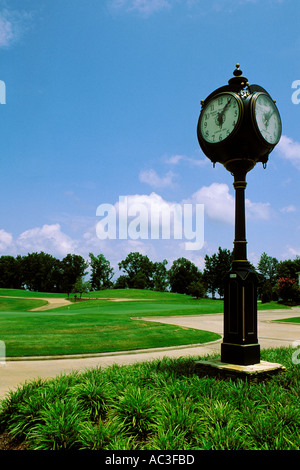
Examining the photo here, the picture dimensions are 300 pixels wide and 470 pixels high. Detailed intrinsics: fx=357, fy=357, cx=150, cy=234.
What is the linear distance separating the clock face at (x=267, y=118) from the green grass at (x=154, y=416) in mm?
4509

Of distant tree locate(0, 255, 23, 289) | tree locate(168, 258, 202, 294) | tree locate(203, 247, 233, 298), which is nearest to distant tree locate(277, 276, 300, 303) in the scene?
tree locate(203, 247, 233, 298)

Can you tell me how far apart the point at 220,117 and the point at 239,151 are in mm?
782

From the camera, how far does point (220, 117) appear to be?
23.0 feet

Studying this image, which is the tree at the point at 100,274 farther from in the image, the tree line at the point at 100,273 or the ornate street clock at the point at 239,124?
the ornate street clock at the point at 239,124

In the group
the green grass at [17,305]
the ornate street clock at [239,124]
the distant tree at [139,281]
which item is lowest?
the green grass at [17,305]

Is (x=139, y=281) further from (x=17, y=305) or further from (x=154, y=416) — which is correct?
(x=154, y=416)

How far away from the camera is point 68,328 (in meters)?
16.0

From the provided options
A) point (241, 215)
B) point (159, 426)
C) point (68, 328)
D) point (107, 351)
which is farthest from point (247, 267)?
point (68, 328)

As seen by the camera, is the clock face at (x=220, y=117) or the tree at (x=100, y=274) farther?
the tree at (x=100, y=274)

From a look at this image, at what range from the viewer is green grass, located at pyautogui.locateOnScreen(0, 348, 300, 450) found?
378cm

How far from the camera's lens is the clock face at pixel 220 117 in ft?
22.0

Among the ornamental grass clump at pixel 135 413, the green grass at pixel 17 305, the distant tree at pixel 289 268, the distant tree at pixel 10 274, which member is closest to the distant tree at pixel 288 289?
the distant tree at pixel 289 268

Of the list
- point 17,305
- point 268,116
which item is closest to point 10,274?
point 17,305
